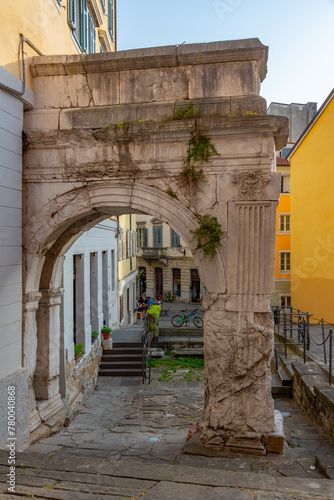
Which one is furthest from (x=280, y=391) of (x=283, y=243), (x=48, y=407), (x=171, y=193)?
(x=283, y=243)

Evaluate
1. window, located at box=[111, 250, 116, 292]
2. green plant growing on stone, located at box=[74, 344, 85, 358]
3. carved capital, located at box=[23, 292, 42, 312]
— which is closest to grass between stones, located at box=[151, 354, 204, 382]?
green plant growing on stone, located at box=[74, 344, 85, 358]

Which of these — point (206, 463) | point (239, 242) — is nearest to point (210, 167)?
point (239, 242)

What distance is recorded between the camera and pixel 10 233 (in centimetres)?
477

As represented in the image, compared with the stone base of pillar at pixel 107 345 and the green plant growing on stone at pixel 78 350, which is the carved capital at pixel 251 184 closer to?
the green plant growing on stone at pixel 78 350

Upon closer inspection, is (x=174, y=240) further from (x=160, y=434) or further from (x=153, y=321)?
(x=160, y=434)

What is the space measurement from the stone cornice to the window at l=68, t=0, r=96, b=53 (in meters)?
2.73

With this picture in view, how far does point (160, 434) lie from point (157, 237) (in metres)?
26.1

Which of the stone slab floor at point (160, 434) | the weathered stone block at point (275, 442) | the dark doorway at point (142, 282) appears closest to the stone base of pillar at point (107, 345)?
the stone slab floor at point (160, 434)

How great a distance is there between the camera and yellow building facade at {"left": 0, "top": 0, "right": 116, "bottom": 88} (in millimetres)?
4676

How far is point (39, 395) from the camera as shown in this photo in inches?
234

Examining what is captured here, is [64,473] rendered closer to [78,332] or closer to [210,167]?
[210,167]

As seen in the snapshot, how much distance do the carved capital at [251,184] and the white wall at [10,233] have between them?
106 inches

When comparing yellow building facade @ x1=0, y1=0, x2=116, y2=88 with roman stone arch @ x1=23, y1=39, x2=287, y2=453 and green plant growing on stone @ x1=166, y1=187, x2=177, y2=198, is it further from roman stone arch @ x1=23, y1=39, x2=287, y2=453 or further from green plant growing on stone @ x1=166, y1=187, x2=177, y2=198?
green plant growing on stone @ x1=166, y1=187, x2=177, y2=198

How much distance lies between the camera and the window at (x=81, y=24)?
732cm
